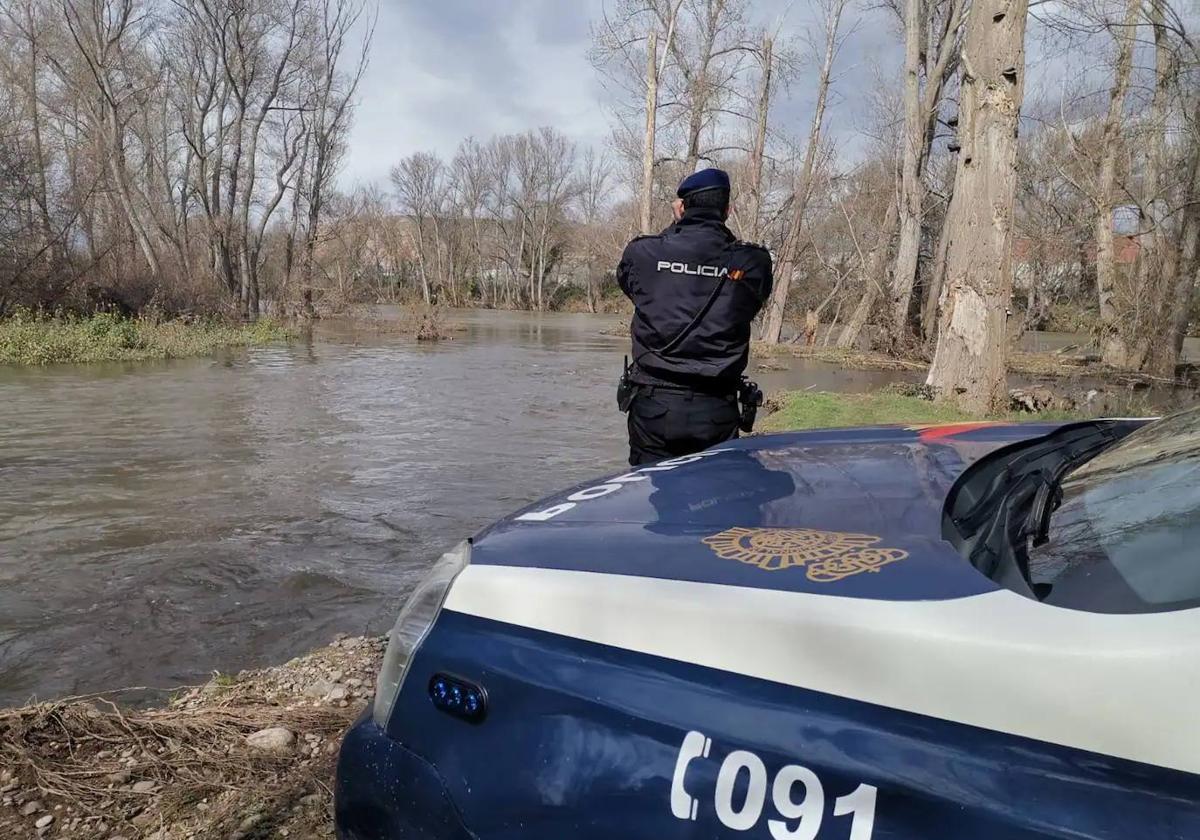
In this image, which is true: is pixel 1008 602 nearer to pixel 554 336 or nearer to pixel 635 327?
pixel 635 327

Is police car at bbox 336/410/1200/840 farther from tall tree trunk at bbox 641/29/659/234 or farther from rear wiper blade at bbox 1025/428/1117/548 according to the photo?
tall tree trunk at bbox 641/29/659/234

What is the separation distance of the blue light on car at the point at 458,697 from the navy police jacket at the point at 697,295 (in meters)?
2.30

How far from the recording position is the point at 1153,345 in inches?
699

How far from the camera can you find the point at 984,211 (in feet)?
30.5

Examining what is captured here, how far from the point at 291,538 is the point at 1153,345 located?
62.0ft

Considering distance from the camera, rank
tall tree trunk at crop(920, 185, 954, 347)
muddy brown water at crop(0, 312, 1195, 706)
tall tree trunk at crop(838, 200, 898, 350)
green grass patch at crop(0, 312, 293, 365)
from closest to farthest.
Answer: muddy brown water at crop(0, 312, 1195, 706) < green grass patch at crop(0, 312, 293, 365) < tall tree trunk at crop(920, 185, 954, 347) < tall tree trunk at crop(838, 200, 898, 350)

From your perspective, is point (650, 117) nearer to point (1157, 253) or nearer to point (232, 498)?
point (1157, 253)

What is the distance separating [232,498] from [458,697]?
6123mm

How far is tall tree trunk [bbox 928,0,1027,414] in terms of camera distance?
29.7ft

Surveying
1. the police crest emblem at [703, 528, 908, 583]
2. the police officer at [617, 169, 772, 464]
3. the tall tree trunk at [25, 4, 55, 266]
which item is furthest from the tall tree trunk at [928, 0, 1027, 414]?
the tall tree trunk at [25, 4, 55, 266]

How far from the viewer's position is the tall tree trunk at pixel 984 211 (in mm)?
9047

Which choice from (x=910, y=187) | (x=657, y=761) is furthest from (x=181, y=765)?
(x=910, y=187)

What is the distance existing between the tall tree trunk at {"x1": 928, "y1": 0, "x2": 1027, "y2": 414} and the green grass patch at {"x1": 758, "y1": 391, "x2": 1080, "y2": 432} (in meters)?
0.34

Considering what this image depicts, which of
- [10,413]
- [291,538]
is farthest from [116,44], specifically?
[291,538]
